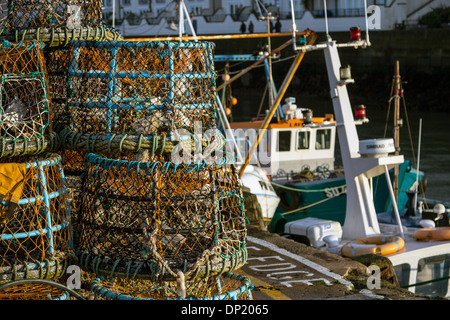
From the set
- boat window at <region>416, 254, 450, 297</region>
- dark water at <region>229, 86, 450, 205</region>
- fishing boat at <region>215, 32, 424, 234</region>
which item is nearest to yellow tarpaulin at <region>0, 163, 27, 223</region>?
boat window at <region>416, 254, 450, 297</region>

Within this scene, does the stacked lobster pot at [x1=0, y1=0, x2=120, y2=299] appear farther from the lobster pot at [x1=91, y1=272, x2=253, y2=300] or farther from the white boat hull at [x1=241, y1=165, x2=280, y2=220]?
the white boat hull at [x1=241, y1=165, x2=280, y2=220]

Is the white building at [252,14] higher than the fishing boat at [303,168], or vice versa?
the white building at [252,14]

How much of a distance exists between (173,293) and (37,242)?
95cm

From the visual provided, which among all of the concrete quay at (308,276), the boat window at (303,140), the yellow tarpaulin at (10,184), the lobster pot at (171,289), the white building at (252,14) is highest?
the white building at (252,14)

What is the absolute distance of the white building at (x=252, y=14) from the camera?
3556 centimetres

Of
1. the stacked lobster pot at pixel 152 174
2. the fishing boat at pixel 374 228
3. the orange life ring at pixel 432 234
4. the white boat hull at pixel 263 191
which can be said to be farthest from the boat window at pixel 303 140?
the stacked lobster pot at pixel 152 174

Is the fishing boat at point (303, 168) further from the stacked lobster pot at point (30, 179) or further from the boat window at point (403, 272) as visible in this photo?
the stacked lobster pot at point (30, 179)

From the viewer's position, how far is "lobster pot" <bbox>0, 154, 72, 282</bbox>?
4.69 metres

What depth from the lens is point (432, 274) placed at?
390 inches

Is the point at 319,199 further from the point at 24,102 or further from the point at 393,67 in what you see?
the point at 393,67

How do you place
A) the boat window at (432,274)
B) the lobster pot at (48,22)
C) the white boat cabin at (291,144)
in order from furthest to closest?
the white boat cabin at (291,144) → the boat window at (432,274) → the lobster pot at (48,22)

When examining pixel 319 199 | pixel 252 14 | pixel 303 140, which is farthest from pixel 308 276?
pixel 252 14

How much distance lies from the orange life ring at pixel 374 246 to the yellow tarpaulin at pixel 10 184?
17.4ft

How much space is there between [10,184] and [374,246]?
218 inches
